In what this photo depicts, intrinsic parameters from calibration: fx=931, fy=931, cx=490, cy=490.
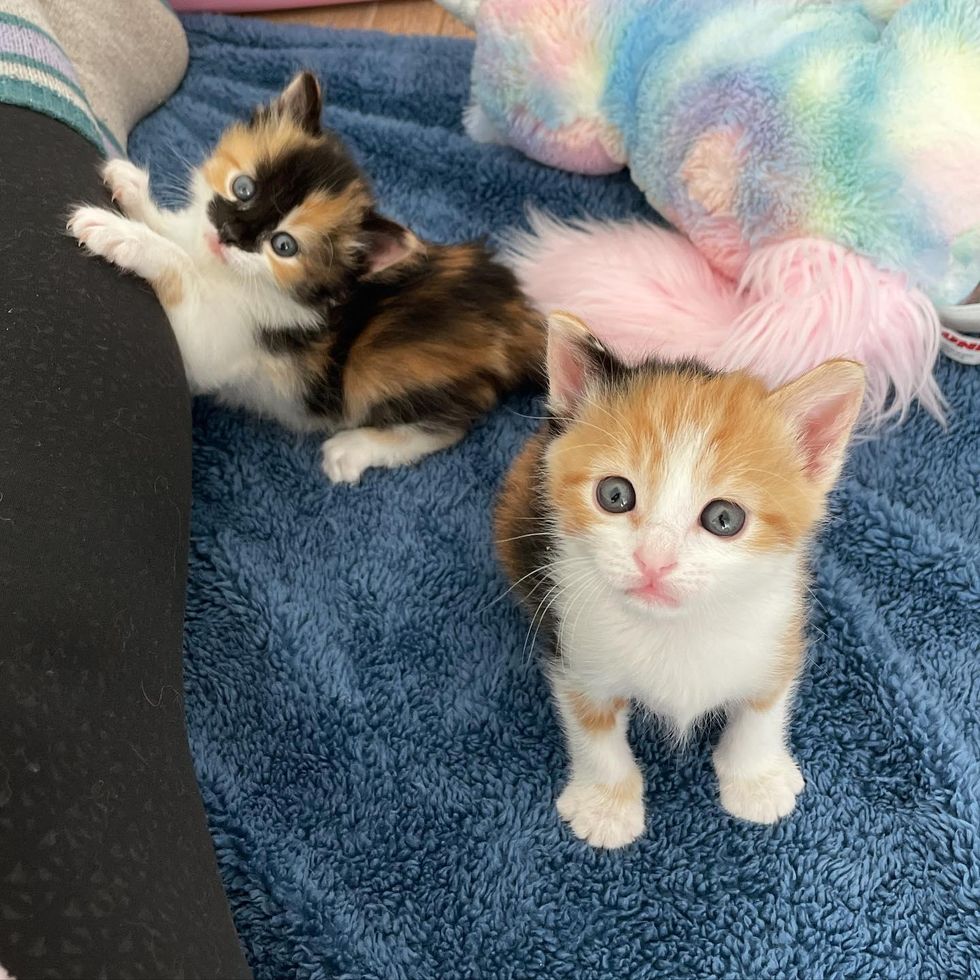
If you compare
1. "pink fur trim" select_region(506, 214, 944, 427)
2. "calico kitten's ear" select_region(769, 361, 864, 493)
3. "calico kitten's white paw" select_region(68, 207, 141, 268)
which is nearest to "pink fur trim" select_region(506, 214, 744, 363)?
"pink fur trim" select_region(506, 214, 944, 427)

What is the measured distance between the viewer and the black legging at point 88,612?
74 cm

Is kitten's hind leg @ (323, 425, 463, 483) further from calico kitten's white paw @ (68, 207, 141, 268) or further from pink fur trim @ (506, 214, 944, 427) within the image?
calico kitten's white paw @ (68, 207, 141, 268)

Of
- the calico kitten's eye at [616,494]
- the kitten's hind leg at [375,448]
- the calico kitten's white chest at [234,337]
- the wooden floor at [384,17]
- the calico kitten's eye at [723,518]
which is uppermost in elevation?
the calico kitten's eye at [723,518]

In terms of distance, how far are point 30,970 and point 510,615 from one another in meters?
0.73

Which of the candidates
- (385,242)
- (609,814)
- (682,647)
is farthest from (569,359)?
(609,814)

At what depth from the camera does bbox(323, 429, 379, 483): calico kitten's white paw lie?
1.43 metres

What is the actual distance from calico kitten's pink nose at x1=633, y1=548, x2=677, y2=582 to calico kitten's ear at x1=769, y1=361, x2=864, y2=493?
7.9 inches

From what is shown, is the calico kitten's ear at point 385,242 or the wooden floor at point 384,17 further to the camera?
the wooden floor at point 384,17

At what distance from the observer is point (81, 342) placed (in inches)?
42.8

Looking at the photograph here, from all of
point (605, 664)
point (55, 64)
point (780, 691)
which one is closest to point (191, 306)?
point (55, 64)

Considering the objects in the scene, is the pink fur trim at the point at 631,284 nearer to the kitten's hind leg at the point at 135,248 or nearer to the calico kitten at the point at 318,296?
the calico kitten at the point at 318,296

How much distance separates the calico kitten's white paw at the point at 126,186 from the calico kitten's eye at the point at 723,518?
3.17 ft

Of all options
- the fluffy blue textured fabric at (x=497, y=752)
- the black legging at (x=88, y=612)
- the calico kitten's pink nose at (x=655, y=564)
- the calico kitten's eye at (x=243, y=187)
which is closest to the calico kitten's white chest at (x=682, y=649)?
the calico kitten's pink nose at (x=655, y=564)

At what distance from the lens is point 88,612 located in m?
0.91
